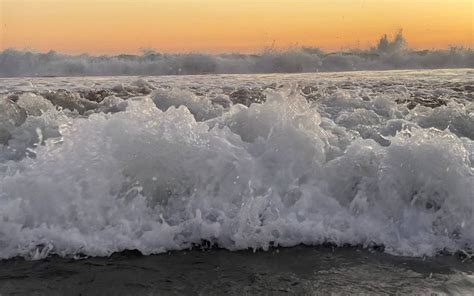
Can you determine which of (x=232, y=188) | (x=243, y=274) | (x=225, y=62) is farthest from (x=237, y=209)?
A: (x=225, y=62)

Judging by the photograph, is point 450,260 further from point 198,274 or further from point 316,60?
point 316,60

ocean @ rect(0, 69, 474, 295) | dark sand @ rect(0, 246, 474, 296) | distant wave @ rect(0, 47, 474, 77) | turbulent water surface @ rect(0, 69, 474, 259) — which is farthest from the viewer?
distant wave @ rect(0, 47, 474, 77)

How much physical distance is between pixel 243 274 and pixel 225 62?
68.5 ft

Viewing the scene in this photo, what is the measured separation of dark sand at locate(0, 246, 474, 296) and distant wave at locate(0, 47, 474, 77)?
61.5 ft

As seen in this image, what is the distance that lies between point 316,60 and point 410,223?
21.7m

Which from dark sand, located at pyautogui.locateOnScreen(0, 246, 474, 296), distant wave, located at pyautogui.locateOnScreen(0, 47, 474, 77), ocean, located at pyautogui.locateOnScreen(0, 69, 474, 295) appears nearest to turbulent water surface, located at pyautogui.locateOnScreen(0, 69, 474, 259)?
ocean, located at pyautogui.locateOnScreen(0, 69, 474, 295)

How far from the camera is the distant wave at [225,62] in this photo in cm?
2200

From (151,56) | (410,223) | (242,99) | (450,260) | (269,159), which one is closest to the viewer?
(450,260)

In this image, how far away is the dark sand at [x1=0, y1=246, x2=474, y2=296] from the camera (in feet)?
10.6

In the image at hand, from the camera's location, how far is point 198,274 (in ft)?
11.4

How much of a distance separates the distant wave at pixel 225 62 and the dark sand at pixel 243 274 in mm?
18748

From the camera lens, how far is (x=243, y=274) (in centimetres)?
348

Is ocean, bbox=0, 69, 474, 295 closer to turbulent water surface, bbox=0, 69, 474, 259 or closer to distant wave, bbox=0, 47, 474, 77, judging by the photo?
turbulent water surface, bbox=0, 69, 474, 259

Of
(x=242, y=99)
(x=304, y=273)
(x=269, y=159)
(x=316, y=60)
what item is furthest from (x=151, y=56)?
(x=304, y=273)
